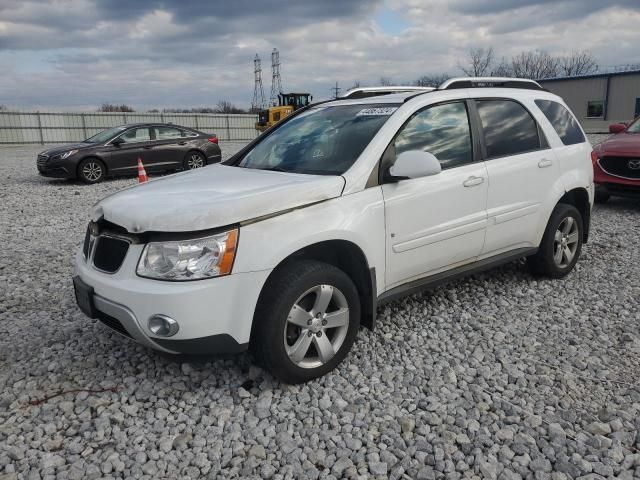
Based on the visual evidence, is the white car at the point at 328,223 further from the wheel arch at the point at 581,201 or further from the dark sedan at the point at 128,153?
the dark sedan at the point at 128,153

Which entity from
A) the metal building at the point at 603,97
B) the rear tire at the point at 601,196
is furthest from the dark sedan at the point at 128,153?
the metal building at the point at 603,97

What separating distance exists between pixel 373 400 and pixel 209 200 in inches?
59.5

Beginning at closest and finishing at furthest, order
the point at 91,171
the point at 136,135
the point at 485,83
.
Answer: the point at 485,83
the point at 91,171
the point at 136,135

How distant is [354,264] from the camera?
138 inches

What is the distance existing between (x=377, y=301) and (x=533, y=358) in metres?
1.14

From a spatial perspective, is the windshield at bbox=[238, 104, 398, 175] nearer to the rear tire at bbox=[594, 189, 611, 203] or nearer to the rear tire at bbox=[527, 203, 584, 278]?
the rear tire at bbox=[527, 203, 584, 278]

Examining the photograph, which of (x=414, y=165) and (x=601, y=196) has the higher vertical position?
(x=414, y=165)

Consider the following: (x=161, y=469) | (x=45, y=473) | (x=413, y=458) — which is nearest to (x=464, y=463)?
(x=413, y=458)

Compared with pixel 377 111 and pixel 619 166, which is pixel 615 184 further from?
pixel 377 111

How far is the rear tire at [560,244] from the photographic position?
15.9ft

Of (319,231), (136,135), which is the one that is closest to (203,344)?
(319,231)

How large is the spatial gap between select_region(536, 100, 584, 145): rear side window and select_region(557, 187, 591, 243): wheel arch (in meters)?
0.48

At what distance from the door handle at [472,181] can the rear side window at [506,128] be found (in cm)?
28

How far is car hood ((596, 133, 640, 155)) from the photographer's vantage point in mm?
8234
